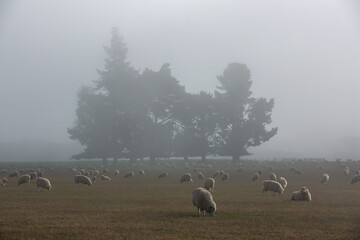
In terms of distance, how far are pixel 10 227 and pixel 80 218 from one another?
320 centimetres

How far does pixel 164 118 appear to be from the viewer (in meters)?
83.8

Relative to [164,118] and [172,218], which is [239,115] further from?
[172,218]

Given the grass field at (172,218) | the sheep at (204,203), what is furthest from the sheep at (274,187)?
the sheep at (204,203)

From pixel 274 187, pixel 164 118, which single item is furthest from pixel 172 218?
pixel 164 118

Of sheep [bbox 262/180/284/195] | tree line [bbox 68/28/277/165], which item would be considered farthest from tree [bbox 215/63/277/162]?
sheep [bbox 262/180/284/195]

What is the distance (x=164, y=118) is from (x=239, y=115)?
15648mm

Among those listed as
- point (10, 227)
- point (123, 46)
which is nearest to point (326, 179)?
point (10, 227)

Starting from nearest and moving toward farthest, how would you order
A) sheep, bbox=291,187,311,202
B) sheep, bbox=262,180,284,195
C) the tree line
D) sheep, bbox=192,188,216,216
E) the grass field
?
the grass field → sheep, bbox=192,188,216,216 → sheep, bbox=291,187,311,202 → sheep, bbox=262,180,284,195 → the tree line

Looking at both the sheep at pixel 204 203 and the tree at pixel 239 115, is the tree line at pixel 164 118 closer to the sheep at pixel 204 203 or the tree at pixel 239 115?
the tree at pixel 239 115

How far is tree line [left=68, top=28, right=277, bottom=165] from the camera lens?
81375 mm

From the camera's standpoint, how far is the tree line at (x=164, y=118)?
81375 millimetres

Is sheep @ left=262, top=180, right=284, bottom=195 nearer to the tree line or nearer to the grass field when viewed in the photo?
the grass field

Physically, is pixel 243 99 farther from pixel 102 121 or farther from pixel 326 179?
pixel 326 179

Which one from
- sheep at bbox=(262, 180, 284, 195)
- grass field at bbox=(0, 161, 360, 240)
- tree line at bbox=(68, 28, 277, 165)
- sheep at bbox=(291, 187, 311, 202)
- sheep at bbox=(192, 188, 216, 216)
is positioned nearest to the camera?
grass field at bbox=(0, 161, 360, 240)
